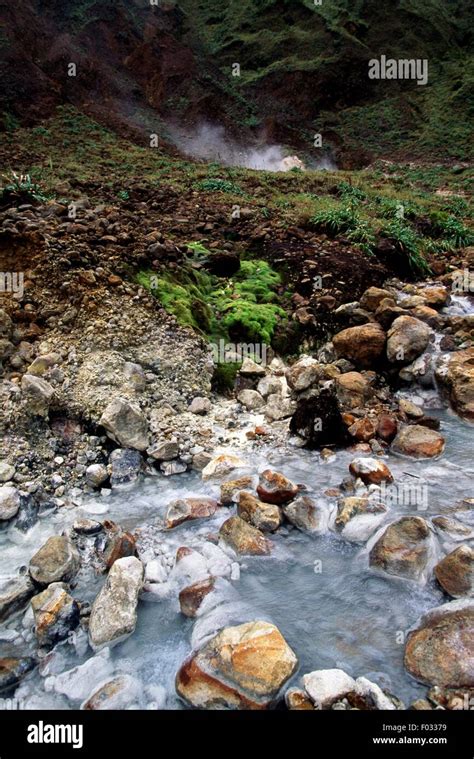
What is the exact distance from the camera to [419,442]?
15.3ft

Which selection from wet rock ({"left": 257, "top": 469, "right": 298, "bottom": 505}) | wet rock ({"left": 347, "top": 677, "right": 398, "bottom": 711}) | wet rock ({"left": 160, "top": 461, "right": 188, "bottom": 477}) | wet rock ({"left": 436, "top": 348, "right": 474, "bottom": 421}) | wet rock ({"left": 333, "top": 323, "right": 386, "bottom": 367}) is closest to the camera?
wet rock ({"left": 347, "top": 677, "right": 398, "bottom": 711})

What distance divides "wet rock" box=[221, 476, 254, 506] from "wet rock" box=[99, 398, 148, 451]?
3.37 ft

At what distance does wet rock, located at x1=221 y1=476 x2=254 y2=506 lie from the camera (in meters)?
4.07

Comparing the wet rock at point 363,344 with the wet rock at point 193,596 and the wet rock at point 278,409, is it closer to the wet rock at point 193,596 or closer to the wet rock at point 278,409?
the wet rock at point 278,409

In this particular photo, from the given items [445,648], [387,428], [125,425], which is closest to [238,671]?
[445,648]

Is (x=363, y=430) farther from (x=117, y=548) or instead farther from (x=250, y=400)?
(x=117, y=548)

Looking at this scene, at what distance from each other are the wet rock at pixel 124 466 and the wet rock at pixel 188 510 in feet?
2.21

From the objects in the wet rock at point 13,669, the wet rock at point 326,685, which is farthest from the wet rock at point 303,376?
the wet rock at point 13,669

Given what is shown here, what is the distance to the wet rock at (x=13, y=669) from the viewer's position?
2547 mm

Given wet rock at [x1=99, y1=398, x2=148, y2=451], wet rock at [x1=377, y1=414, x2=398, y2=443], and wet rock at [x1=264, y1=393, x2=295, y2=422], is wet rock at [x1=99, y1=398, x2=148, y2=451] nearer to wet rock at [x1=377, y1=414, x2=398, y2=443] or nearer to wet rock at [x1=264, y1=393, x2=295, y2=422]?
wet rock at [x1=264, y1=393, x2=295, y2=422]

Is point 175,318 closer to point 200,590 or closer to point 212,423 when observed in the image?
point 212,423

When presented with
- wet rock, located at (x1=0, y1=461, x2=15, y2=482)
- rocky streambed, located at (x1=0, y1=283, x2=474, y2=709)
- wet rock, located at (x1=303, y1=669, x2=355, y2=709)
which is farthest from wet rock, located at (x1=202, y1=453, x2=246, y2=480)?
wet rock, located at (x1=303, y1=669, x2=355, y2=709)

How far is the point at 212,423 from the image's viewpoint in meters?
5.23
